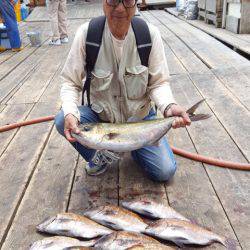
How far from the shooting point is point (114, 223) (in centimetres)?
241

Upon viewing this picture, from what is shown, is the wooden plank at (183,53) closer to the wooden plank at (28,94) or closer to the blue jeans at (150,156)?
the wooden plank at (28,94)

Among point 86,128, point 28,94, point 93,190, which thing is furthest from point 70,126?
point 28,94

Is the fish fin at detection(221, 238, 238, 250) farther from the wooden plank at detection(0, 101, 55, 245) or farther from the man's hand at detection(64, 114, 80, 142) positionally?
the wooden plank at detection(0, 101, 55, 245)

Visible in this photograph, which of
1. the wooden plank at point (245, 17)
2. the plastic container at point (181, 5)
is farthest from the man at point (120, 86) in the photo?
the plastic container at point (181, 5)

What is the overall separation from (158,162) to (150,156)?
0.31 feet

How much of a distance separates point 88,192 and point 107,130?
619mm

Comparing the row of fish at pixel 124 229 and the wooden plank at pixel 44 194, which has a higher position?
the row of fish at pixel 124 229

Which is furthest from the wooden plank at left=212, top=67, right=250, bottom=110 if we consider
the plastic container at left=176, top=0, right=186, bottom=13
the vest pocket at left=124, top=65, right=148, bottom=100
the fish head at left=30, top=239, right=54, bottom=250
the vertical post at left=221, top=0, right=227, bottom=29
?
the plastic container at left=176, top=0, right=186, bottom=13

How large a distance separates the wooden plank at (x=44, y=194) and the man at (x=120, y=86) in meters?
0.31

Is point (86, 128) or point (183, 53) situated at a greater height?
point (86, 128)

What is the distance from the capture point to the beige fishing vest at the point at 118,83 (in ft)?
9.35

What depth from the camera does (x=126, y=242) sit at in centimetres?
213

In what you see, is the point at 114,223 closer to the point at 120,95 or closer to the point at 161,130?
the point at 161,130

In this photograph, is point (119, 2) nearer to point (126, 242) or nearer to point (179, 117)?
point (179, 117)
